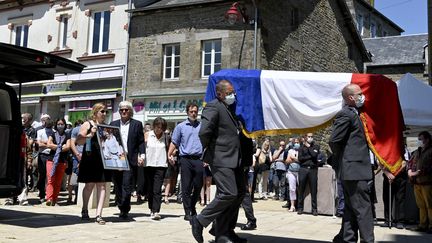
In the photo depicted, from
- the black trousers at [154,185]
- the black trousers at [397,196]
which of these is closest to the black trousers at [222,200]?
the black trousers at [154,185]

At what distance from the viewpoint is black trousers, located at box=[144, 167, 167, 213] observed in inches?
339

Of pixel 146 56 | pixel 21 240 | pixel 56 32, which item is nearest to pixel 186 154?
pixel 21 240

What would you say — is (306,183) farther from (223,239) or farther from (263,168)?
(223,239)

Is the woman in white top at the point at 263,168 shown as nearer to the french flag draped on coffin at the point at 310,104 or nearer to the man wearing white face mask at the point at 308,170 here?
the man wearing white face mask at the point at 308,170

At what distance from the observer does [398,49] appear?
114 ft

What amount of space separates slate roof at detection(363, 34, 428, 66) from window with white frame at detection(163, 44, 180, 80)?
707 inches

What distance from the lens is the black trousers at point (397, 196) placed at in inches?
381

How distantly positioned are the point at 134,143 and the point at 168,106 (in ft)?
38.0

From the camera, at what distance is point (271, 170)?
1569 centimetres

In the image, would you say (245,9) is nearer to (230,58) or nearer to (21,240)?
(230,58)

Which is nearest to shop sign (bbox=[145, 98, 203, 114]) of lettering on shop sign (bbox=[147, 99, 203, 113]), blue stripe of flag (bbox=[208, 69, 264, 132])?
lettering on shop sign (bbox=[147, 99, 203, 113])

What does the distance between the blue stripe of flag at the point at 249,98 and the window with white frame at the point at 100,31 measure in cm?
1604

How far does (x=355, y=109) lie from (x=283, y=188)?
9360mm

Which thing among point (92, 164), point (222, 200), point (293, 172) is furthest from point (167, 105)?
point (222, 200)
